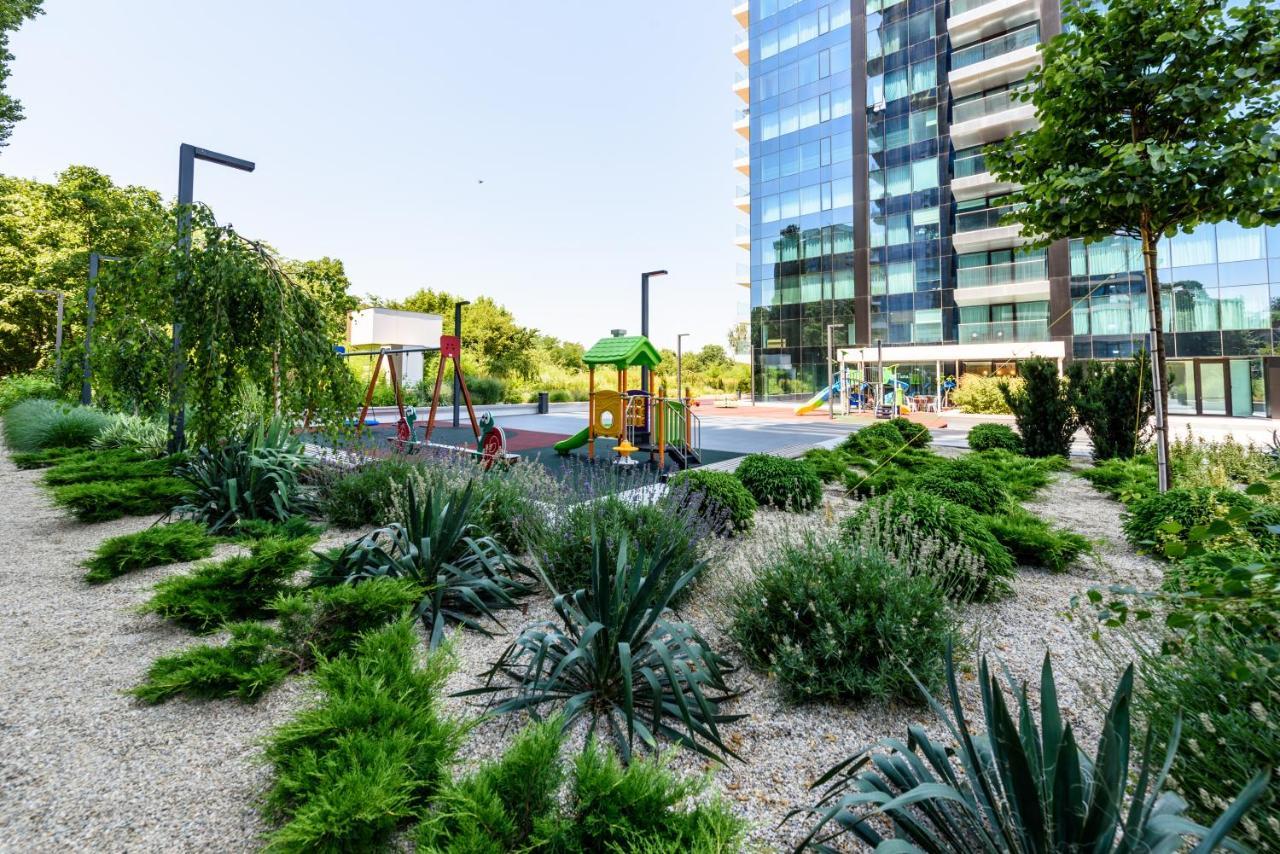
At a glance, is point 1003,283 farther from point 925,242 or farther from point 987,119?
point 987,119

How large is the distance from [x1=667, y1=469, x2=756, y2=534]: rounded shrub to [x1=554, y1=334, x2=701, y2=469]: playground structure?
3.60 metres

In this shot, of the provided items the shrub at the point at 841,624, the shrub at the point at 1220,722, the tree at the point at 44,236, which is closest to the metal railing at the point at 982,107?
the shrub at the point at 841,624

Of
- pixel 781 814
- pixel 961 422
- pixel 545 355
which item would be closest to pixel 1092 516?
pixel 781 814

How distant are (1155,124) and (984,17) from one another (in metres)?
33.4

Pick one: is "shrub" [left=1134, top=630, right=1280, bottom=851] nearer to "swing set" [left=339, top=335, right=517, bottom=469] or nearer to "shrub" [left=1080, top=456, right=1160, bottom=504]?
"shrub" [left=1080, top=456, right=1160, bottom=504]

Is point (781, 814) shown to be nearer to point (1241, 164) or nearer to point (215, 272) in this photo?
point (215, 272)

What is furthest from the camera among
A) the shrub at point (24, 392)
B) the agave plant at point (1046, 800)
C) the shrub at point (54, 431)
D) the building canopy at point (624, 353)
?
the shrub at point (24, 392)

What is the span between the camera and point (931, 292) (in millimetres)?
31594

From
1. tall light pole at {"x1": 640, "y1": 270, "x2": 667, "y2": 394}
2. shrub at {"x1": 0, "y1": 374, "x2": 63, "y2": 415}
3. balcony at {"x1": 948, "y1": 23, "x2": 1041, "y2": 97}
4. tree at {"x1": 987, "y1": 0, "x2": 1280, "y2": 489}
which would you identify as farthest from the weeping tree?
balcony at {"x1": 948, "y1": 23, "x2": 1041, "y2": 97}

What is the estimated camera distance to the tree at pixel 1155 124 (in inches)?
199

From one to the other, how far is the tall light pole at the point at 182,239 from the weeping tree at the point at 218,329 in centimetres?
5

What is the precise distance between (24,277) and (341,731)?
3931cm

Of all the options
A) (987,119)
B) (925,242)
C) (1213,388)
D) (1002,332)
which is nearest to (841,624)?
(1213,388)

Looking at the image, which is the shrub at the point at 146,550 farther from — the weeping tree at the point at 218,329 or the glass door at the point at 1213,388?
the glass door at the point at 1213,388
